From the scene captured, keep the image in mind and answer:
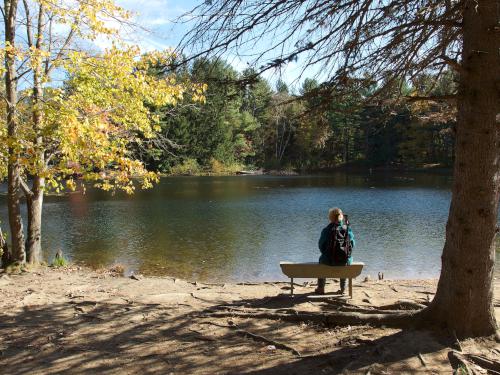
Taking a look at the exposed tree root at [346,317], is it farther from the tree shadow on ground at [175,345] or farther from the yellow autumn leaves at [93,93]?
the yellow autumn leaves at [93,93]

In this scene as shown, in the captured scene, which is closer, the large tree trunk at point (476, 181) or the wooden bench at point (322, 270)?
the large tree trunk at point (476, 181)

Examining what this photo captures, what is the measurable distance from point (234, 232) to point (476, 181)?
15332 mm

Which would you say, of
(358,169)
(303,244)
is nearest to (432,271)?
(303,244)

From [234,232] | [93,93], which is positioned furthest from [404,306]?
[234,232]

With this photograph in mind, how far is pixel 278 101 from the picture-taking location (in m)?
5.35

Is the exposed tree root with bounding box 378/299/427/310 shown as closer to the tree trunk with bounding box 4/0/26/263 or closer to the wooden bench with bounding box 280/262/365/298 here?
the wooden bench with bounding box 280/262/365/298

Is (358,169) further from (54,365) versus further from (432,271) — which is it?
(54,365)

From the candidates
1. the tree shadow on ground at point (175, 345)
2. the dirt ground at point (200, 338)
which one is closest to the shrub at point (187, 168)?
the dirt ground at point (200, 338)

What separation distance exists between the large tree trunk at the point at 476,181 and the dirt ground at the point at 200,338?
0.34 meters

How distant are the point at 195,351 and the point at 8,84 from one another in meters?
6.93

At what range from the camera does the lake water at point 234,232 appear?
13602 millimetres

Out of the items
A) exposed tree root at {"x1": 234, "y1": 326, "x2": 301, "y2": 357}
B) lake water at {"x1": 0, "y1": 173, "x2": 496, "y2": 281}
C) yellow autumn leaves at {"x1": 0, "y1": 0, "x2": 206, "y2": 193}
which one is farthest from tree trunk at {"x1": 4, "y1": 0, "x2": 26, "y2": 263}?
exposed tree root at {"x1": 234, "y1": 326, "x2": 301, "y2": 357}

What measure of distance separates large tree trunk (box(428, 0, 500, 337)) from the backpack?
2506mm

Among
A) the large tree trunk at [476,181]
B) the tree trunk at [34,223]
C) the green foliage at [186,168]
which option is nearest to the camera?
the large tree trunk at [476,181]
